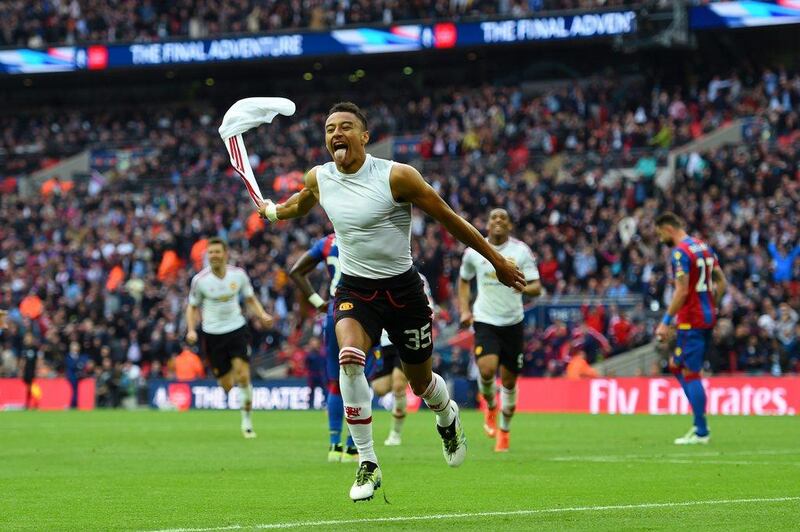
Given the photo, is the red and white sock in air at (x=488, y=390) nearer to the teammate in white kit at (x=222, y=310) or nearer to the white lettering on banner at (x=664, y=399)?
the teammate in white kit at (x=222, y=310)

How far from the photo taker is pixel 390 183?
31.4 ft

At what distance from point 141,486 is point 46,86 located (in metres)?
48.5

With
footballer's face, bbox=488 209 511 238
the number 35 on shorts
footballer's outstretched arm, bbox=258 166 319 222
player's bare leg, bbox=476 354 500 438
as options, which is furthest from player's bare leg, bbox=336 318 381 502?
player's bare leg, bbox=476 354 500 438

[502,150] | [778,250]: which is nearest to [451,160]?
[502,150]

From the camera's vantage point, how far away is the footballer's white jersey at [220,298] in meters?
20.4

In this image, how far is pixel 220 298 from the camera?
20.4 metres

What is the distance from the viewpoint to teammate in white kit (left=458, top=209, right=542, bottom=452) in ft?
52.5

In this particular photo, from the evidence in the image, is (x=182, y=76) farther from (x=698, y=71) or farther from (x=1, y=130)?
(x=698, y=71)

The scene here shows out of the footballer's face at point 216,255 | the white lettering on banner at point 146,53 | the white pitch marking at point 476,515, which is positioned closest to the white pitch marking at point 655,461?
the white pitch marking at point 476,515

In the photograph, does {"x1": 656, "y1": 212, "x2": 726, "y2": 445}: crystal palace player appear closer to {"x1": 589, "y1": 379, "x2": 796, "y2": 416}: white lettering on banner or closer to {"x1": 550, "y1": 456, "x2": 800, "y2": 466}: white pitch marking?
{"x1": 550, "y1": 456, "x2": 800, "y2": 466}: white pitch marking

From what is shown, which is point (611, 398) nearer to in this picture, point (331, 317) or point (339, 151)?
point (331, 317)

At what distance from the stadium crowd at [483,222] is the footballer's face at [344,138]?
20165mm

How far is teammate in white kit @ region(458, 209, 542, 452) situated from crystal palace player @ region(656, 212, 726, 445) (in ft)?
6.06

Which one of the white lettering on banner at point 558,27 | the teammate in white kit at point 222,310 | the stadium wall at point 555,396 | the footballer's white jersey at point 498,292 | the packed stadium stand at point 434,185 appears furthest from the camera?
the white lettering on banner at point 558,27
